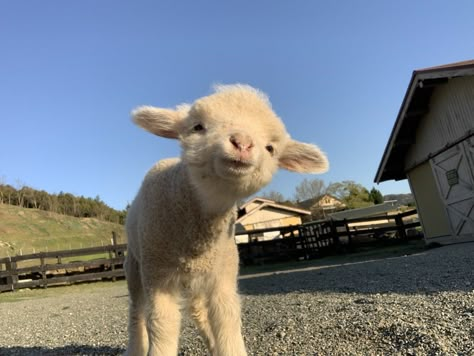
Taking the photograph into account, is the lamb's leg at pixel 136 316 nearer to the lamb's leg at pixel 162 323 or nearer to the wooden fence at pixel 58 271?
the lamb's leg at pixel 162 323

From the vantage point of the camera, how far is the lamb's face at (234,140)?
232cm

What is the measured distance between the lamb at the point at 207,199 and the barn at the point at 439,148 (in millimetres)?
10224

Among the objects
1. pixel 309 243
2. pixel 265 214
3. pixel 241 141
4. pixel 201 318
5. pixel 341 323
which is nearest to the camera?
pixel 241 141

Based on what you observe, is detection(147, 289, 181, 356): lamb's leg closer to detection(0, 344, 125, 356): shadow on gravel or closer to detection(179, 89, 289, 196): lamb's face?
detection(179, 89, 289, 196): lamb's face

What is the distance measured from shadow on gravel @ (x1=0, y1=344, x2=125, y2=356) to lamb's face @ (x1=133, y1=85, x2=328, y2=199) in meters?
2.91

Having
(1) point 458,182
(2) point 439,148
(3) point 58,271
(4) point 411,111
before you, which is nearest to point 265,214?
(3) point 58,271

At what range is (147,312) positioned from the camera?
289cm

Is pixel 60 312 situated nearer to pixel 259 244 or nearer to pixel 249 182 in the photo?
pixel 249 182

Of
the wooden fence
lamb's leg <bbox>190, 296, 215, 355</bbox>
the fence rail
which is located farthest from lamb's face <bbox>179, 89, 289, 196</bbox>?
the wooden fence

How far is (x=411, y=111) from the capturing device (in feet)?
47.3

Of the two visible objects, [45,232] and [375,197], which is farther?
[375,197]

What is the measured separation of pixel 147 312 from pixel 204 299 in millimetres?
617

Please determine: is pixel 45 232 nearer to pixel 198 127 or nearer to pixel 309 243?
pixel 309 243

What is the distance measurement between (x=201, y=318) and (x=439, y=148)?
42.3 feet
